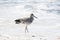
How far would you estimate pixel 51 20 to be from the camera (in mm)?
9953

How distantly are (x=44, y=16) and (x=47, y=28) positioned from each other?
2391 millimetres

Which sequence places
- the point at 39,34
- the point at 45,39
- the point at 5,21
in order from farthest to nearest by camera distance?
the point at 5,21, the point at 39,34, the point at 45,39

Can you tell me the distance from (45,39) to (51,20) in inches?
117

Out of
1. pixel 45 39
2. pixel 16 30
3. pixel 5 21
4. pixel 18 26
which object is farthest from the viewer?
pixel 5 21

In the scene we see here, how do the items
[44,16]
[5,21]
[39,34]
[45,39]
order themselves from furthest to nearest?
1. [44,16]
2. [5,21]
3. [39,34]
4. [45,39]

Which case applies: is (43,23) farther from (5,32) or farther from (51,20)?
(5,32)

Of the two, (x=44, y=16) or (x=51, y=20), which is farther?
(x=44, y=16)

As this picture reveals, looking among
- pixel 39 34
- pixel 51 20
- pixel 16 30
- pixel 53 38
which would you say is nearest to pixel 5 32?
pixel 16 30

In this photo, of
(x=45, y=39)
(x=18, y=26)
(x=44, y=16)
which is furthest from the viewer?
(x=44, y=16)

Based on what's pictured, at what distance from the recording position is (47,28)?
8500 millimetres

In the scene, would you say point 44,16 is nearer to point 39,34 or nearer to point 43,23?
point 43,23

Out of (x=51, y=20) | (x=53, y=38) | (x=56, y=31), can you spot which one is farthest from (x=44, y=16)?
(x=53, y=38)

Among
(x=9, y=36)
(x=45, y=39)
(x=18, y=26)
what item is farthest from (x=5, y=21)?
(x=45, y=39)

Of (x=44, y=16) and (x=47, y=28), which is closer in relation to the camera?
(x=47, y=28)
